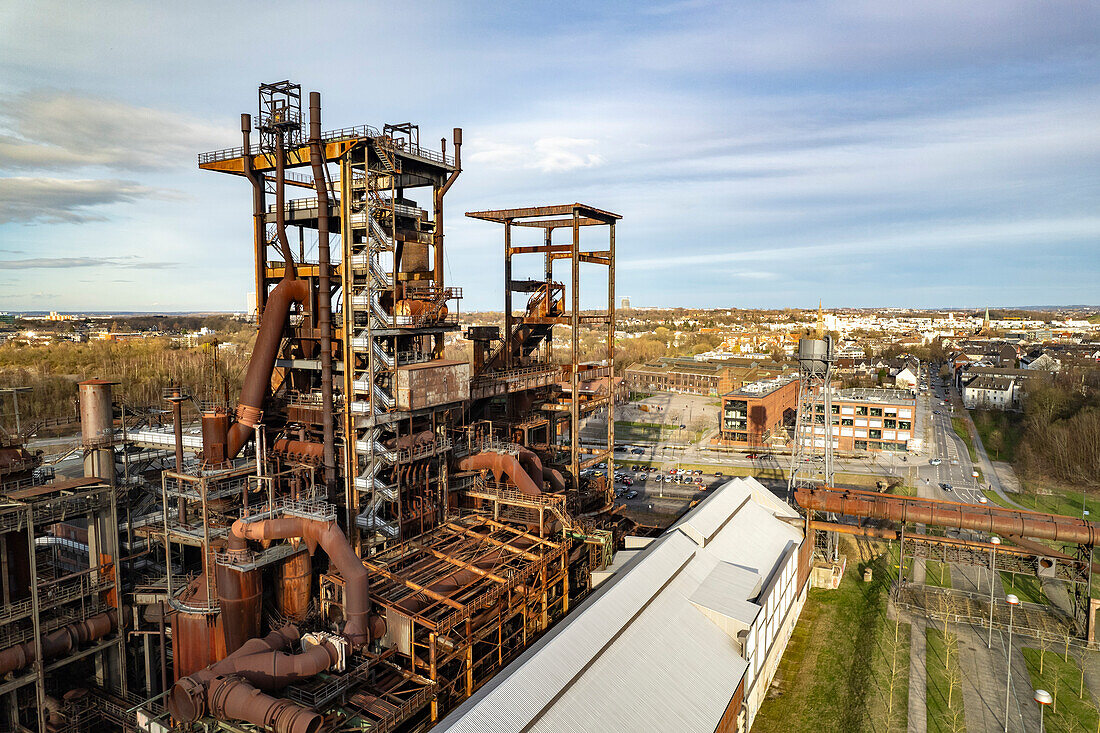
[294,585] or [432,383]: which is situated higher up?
[432,383]

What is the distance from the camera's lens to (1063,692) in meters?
28.2

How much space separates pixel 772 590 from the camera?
99.3ft

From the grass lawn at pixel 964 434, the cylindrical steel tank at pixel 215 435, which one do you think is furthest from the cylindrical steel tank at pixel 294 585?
the grass lawn at pixel 964 434

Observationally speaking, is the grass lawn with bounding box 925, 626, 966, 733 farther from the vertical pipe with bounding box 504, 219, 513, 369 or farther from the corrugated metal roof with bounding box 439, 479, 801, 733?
the vertical pipe with bounding box 504, 219, 513, 369

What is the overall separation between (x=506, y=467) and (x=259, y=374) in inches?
500

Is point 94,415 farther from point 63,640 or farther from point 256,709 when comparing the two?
point 256,709

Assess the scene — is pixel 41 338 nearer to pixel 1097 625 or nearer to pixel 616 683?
pixel 616 683

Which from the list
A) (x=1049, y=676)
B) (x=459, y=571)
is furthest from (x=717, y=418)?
(x=459, y=571)

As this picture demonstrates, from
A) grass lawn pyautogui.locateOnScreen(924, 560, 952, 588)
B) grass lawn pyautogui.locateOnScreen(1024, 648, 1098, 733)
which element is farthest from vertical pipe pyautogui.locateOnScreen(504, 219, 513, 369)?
grass lawn pyautogui.locateOnScreen(1024, 648, 1098, 733)

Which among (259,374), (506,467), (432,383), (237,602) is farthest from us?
(506,467)

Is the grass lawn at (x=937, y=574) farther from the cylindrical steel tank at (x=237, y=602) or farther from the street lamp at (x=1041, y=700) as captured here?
the cylindrical steel tank at (x=237, y=602)

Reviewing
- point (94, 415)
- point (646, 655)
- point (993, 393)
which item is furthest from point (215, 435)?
point (993, 393)

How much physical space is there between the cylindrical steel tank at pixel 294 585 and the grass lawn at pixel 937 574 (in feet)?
117

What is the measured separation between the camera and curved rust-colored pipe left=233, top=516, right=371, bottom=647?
2352cm
